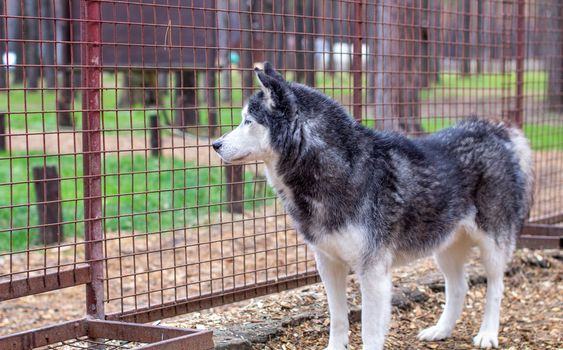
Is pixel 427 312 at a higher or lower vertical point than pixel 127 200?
lower

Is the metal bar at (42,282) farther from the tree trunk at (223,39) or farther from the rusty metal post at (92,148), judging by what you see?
the tree trunk at (223,39)

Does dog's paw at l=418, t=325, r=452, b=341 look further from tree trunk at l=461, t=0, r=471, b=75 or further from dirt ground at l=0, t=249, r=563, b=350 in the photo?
tree trunk at l=461, t=0, r=471, b=75

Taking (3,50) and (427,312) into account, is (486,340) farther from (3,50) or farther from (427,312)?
(3,50)

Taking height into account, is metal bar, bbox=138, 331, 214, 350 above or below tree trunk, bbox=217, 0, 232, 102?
below

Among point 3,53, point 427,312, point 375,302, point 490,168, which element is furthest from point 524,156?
point 3,53

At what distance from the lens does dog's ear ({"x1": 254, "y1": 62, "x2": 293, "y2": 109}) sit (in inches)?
181

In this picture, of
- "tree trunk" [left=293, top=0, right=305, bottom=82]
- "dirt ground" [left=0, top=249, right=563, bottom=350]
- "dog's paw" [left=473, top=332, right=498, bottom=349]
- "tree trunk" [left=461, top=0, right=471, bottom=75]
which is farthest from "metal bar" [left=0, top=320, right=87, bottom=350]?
→ "tree trunk" [left=461, top=0, right=471, bottom=75]

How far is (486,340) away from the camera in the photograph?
5.71 m

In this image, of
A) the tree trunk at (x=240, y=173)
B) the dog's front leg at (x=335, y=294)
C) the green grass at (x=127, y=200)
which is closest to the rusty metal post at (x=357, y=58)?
the tree trunk at (x=240, y=173)

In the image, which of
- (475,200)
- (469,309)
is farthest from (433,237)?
(469,309)

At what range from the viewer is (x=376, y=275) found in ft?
16.1

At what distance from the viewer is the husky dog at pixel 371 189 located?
15.5ft

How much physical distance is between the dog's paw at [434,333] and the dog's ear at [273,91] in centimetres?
227

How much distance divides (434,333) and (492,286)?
0.55m
